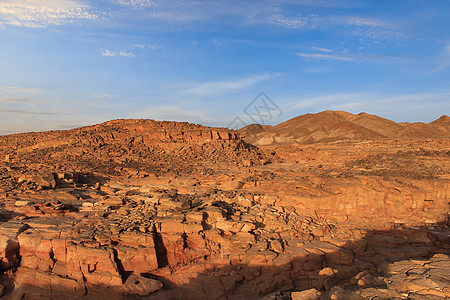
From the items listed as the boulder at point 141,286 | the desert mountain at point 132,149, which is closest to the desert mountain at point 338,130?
the desert mountain at point 132,149

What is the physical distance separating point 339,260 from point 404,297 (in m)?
4.09

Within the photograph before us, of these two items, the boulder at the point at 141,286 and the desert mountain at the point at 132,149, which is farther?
the desert mountain at the point at 132,149

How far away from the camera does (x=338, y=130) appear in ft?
167

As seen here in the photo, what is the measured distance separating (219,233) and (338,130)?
46.9m

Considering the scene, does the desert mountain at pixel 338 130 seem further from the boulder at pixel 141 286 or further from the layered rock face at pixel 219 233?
the boulder at pixel 141 286

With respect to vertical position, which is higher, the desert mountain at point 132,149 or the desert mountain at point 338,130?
the desert mountain at point 338,130

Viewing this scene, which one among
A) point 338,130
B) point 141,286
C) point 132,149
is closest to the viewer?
point 141,286

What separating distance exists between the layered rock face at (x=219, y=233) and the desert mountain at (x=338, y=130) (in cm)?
3396

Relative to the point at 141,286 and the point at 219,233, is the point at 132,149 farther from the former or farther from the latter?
the point at 141,286

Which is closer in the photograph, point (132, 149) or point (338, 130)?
point (132, 149)

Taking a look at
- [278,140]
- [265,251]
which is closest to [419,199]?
[265,251]

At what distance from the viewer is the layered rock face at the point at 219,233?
22.8 feet

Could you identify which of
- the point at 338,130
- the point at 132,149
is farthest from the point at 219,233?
the point at 338,130

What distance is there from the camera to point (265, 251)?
331 inches
